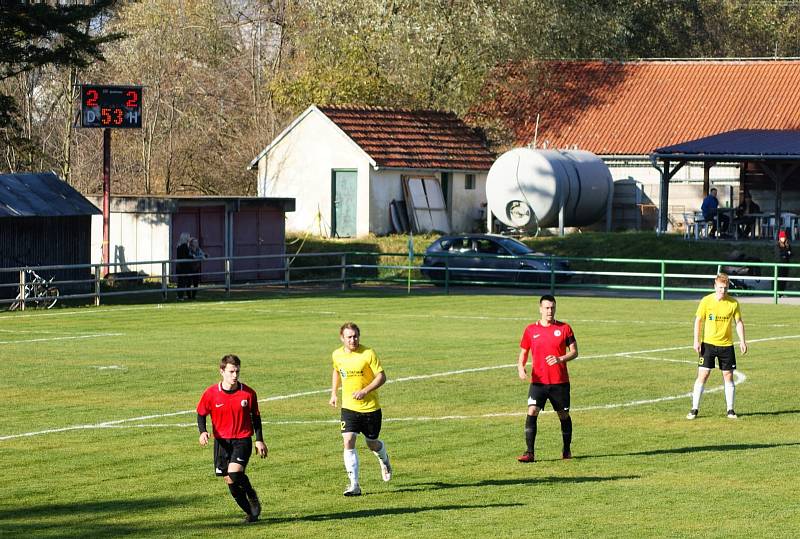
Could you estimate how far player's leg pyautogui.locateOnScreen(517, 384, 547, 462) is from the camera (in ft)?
50.6

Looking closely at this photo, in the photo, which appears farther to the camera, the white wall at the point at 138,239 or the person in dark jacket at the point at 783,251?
the white wall at the point at 138,239

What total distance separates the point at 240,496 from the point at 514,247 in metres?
34.0

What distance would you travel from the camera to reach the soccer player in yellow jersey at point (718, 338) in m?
18.8

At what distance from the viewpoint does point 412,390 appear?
21.4 m

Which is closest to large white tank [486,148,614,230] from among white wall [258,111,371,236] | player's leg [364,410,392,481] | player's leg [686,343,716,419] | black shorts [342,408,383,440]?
white wall [258,111,371,236]

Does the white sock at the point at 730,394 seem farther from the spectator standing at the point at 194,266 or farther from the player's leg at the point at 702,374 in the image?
the spectator standing at the point at 194,266

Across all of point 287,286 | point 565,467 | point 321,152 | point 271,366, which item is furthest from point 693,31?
point 565,467

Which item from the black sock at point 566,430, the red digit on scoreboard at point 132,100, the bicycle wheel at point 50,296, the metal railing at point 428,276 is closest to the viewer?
the black sock at point 566,430

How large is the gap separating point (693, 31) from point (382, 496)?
2645 inches

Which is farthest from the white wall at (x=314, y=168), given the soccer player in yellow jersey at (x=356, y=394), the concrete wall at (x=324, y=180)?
the soccer player in yellow jersey at (x=356, y=394)

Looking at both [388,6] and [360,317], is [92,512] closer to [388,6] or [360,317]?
[360,317]

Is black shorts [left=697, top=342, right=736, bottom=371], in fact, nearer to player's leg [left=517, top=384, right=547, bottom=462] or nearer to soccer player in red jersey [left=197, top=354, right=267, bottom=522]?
player's leg [left=517, top=384, right=547, bottom=462]

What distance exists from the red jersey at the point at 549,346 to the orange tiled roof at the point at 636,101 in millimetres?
44215

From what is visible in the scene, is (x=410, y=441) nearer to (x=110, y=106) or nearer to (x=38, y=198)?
(x=38, y=198)
